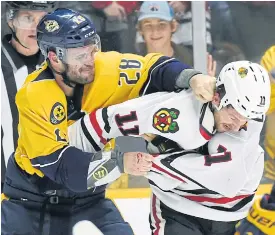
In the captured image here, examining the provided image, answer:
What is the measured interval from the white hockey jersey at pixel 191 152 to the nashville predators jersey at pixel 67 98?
2.5 inches

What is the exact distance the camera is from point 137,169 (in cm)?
219

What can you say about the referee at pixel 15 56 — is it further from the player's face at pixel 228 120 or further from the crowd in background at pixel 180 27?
the player's face at pixel 228 120

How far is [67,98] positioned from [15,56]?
1.32 meters

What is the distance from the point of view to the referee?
353 centimetres

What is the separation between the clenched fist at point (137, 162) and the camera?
2.18 meters

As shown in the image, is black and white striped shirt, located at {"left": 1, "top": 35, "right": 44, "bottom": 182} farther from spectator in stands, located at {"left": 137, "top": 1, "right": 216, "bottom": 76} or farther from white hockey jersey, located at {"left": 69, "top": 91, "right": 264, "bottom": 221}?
white hockey jersey, located at {"left": 69, "top": 91, "right": 264, "bottom": 221}

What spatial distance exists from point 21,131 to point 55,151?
0.19 m

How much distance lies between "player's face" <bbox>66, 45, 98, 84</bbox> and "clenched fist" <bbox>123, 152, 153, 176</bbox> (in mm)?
277

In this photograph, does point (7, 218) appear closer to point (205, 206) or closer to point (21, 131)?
point (21, 131)

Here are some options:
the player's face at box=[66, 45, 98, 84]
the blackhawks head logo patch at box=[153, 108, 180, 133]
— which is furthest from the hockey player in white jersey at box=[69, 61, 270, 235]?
the player's face at box=[66, 45, 98, 84]

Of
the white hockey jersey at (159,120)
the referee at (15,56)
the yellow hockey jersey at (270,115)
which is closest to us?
the white hockey jersey at (159,120)

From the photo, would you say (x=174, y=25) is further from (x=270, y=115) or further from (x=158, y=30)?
(x=270, y=115)

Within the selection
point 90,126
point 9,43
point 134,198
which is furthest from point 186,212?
point 9,43

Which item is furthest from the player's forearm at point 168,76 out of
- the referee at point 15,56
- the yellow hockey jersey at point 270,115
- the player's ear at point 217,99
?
the referee at point 15,56
